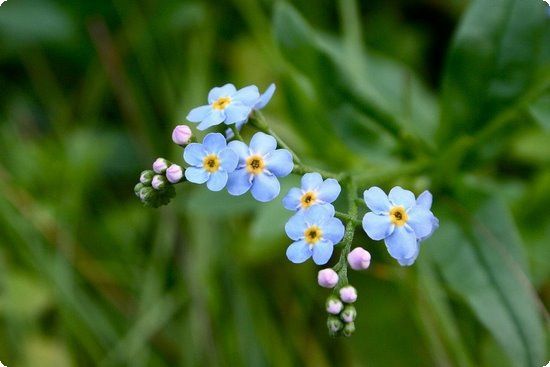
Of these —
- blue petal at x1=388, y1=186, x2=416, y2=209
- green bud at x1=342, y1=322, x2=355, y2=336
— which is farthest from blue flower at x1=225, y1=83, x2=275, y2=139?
green bud at x1=342, y1=322, x2=355, y2=336

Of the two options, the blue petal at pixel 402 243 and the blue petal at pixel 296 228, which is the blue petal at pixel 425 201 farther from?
the blue petal at pixel 296 228

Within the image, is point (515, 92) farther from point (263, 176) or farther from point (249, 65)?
point (249, 65)

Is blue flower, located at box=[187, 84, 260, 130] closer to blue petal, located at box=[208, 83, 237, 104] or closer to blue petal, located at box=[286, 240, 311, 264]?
blue petal, located at box=[208, 83, 237, 104]

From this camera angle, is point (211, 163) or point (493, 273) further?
point (493, 273)

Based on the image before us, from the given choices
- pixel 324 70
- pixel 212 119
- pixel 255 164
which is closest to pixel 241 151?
pixel 255 164

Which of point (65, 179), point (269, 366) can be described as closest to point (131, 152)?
point (65, 179)

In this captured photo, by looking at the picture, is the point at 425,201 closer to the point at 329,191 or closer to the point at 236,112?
the point at 329,191
